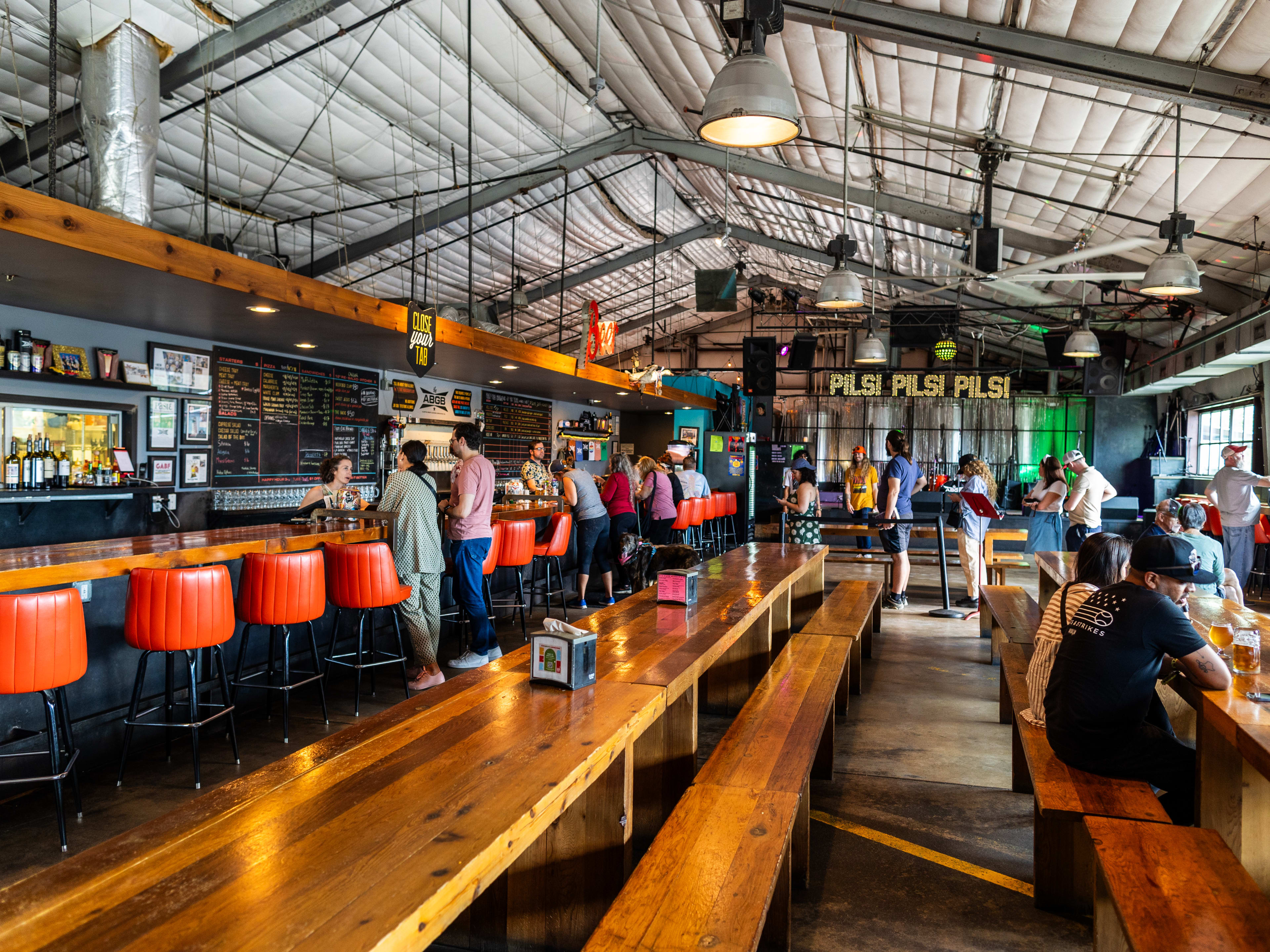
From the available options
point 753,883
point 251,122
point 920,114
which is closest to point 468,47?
point 251,122

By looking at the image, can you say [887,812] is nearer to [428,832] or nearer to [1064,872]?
[1064,872]

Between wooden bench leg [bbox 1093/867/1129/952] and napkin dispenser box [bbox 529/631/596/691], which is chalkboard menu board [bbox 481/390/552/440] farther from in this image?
wooden bench leg [bbox 1093/867/1129/952]

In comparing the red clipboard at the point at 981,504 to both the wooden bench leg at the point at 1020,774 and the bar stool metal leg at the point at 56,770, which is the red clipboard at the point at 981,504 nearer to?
the wooden bench leg at the point at 1020,774

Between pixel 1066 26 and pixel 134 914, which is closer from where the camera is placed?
pixel 134 914

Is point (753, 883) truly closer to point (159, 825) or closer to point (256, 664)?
point (159, 825)

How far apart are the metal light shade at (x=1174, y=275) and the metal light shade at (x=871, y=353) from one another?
5.16m

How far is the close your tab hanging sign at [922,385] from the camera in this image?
583 inches

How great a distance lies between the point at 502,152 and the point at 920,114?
4.60m

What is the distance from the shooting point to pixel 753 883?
6.08 ft

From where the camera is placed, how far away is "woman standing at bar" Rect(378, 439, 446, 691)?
16.0 feet

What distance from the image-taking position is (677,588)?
375 cm

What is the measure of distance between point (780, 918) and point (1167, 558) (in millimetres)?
1641

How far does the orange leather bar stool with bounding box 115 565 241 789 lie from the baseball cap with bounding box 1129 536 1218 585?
3535 mm

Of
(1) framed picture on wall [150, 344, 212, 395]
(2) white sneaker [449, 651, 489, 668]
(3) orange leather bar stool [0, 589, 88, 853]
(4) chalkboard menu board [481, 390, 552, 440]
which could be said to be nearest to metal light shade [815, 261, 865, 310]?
(2) white sneaker [449, 651, 489, 668]
